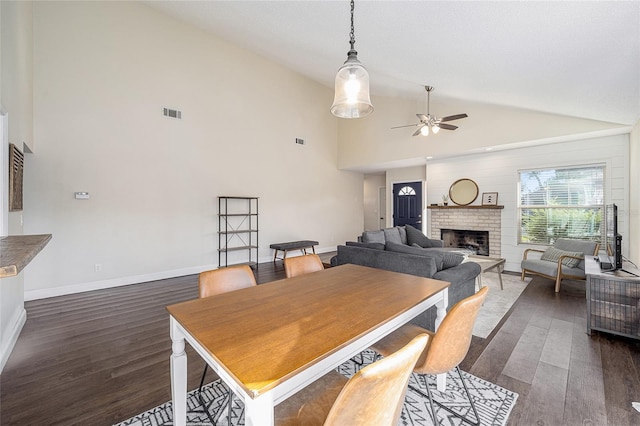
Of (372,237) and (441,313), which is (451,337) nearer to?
(441,313)

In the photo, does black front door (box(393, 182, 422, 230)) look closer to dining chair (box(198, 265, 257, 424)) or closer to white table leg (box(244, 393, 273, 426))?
dining chair (box(198, 265, 257, 424))

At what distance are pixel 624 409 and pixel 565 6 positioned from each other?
103 inches

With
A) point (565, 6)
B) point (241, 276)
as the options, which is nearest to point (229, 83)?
point (241, 276)

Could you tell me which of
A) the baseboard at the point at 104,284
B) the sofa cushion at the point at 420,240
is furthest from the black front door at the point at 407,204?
the baseboard at the point at 104,284

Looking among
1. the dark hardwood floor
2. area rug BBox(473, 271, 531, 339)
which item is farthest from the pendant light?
area rug BBox(473, 271, 531, 339)

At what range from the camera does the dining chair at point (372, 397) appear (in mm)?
747

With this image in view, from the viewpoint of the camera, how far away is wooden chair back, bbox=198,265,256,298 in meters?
1.78

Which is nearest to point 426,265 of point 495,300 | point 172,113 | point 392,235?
point 495,300

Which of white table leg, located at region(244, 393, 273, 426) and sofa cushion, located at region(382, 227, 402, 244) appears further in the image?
sofa cushion, located at region(382, 227, 402, 244)

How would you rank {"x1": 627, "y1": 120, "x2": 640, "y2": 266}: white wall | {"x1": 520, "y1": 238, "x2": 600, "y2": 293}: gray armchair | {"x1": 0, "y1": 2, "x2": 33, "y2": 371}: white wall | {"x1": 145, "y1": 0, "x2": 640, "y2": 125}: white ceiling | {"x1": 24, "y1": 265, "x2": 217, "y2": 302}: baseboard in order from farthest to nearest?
{"x1": 520, "y1": 238, "x2": 600, "y2": 293}: gray armchair → {"x1": 24, "y1": 265, "x2": 217, "y2": 302}: baseboard → {"x1": 627, "y1": 120, "x2": 640, "y2": 266}: white wall → {"x1": 0, "y1": 2, "x2": 33, "y2": 371}: white wall → {"x1": 145, "y1": 0, "x2": 640, "y2": 125}: white ceiling

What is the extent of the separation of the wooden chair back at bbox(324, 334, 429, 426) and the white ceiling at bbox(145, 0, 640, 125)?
2.44 meters

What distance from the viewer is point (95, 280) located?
4141 millimetres

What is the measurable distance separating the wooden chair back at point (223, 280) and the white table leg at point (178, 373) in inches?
15.9

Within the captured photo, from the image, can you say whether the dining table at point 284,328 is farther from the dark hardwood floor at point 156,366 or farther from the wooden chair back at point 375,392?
the dark hardwood floor at point 156,366
